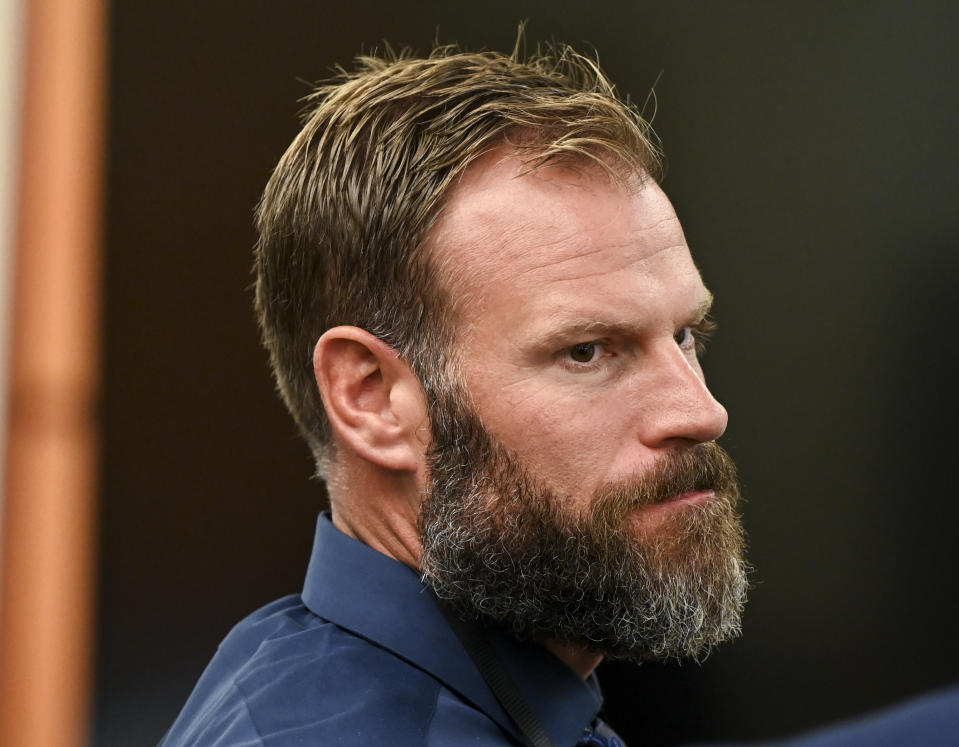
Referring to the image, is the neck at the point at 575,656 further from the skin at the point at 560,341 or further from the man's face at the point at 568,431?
the skin at the point at 560,341

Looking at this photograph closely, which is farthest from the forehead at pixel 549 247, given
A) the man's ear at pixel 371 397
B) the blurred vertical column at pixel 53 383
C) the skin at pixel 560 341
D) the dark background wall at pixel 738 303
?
the blurred vertical column at pixel 53 383

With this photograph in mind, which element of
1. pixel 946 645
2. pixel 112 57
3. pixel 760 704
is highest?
pixel 112 57

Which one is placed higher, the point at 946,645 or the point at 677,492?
the point at 677,492

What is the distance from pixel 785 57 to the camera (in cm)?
251

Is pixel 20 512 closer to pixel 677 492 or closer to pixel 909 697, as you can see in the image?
pixel 677 492

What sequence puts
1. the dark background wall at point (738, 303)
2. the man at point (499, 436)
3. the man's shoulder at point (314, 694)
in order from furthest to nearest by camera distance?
the dark background wall at point (738, 303)
the man at point (499, 436)
the man's shoulder at point (314, 694)

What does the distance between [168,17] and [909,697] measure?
2.30 metres

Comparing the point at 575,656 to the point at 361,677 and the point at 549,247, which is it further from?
the point at 549,247

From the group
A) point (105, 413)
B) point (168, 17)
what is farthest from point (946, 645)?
point (168, 17)

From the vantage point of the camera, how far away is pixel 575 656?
137cm

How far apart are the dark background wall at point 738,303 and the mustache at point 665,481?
1303 millimetres

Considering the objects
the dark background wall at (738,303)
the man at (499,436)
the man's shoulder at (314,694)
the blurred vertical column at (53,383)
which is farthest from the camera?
the blurred vertical column at (53,383)

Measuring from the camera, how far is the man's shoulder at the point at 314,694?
3.76ft

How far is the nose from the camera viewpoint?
4.06 feet
